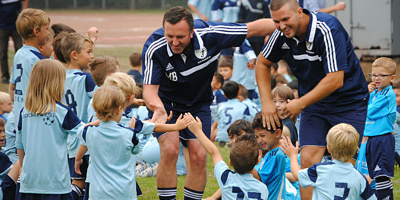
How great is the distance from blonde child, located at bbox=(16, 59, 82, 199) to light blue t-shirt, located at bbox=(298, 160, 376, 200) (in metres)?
2.14

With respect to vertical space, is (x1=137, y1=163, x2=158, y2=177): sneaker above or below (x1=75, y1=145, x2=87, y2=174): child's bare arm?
below

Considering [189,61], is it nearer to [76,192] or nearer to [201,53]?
[201,53]

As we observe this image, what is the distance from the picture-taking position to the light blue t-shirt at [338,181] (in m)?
4.88

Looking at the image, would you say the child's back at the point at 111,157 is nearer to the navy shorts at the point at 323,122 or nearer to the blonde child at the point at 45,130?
the blonde child at the point at 45,130

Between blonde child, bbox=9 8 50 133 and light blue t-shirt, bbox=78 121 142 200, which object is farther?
blonde child, bbox=9 8 50 133

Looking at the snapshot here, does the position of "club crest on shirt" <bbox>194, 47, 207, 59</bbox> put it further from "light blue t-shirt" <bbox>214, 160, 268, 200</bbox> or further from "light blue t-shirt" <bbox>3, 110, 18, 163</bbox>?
"light blue t-shirt" <bbox>3, 110, 18, 163</bbox>

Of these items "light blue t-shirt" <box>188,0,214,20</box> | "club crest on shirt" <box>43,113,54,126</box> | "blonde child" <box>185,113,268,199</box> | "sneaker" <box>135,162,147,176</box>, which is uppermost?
"light blue t-shirt" <box>188,0,214,20</box>

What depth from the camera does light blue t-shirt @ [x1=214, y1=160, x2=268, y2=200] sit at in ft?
16.1

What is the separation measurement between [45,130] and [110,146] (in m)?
0.63

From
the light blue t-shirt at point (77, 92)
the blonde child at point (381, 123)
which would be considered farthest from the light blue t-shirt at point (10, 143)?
the blonde child at point (381, 123)

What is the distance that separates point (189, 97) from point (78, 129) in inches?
53.7

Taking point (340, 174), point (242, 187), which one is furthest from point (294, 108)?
point (242, 187)

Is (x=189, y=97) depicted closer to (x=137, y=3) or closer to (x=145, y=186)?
(x=145, y=186)

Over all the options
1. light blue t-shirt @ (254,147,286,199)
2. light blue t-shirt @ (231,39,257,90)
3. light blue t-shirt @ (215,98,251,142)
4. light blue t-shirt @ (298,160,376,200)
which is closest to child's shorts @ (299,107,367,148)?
light blue t-shirt @ (254,147,286,199)
